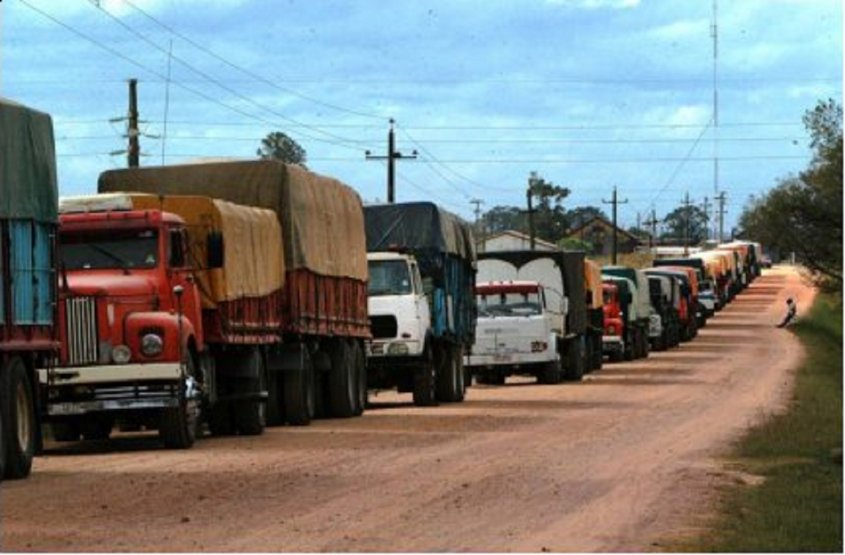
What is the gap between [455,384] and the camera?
38531mm

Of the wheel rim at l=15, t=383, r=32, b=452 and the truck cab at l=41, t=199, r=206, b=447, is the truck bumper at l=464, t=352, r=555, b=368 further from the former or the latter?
the wheel rim at l=15, t=383, r=32, b=452

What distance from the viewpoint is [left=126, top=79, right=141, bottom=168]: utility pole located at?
56656 mm

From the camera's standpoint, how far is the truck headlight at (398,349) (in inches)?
1399

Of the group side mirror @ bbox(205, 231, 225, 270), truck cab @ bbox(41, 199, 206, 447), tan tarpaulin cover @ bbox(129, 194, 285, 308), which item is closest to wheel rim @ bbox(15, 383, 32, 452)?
truck cab @ bbox(41, 199, 206, 447)

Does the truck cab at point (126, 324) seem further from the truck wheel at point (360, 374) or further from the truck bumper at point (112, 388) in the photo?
the truck wheel at point (360, 374)

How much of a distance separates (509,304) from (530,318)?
662 mm

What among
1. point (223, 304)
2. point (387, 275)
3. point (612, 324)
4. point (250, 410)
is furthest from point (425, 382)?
point (612, 324)

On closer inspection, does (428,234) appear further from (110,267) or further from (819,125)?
(819,125)

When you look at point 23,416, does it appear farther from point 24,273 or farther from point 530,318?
point 530,318

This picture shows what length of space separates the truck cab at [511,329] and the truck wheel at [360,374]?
12636 mm

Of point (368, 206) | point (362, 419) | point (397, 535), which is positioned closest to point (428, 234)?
point (368, 206)

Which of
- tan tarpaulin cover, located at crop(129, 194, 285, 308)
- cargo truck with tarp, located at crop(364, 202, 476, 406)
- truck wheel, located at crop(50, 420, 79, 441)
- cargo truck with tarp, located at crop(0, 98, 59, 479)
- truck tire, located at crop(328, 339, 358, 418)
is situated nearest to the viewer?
cargo truck with tarp, located at crop(0, 98, 59, 479)

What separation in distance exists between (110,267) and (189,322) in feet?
3.50

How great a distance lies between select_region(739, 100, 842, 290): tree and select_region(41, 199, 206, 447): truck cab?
169 ft
